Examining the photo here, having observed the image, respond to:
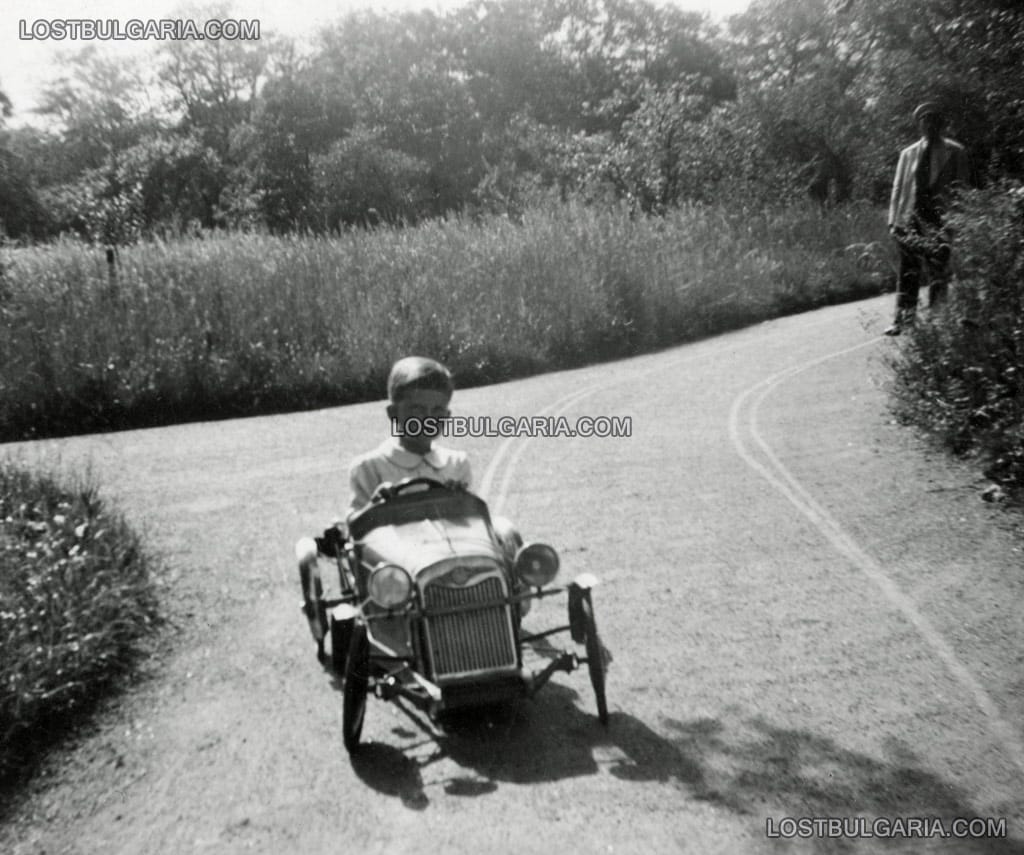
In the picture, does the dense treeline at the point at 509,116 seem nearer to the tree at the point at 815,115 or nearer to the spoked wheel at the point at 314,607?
the tree at the point at 815,115

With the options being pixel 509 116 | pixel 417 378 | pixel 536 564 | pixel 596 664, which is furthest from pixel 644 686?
pixel 509 116

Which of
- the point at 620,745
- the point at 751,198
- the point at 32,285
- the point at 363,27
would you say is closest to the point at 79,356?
the point at 32,285

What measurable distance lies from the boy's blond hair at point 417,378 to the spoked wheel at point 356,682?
3.90 feet

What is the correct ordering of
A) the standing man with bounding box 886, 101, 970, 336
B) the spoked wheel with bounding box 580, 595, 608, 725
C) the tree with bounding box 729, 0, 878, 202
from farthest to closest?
the tree with bounding box 729, 0, 878, 202, the standing man with bounding box 886, 101, 970, 336, the spoked wheel with bounding box 580, 595, 608, 725

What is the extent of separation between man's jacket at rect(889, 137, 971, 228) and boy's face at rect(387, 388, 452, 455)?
300 inches

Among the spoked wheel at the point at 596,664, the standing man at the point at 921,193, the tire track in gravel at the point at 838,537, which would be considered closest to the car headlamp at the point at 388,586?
the spoked wheel at the point at 596,664

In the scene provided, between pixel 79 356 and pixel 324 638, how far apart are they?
8.79 m

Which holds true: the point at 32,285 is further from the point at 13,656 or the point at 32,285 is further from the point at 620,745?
the point at 620,745

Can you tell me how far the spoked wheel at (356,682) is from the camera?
4.25 metres

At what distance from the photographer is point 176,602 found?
6258mm

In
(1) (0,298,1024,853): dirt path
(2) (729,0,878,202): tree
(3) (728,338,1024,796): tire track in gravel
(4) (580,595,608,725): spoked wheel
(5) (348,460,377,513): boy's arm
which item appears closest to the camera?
(1) (0,298,1024,853): dirt path

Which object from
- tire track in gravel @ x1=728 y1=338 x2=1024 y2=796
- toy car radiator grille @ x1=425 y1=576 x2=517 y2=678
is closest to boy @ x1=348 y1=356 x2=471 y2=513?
toy car radiator grille @ x1=425 y1=576 x2=517 y2=678

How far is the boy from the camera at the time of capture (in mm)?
4910

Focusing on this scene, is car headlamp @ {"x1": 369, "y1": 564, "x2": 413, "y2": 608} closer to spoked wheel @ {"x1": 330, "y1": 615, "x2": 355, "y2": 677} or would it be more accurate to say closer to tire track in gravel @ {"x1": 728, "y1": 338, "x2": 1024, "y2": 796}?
spoked wheel @ {"x1": 330, "y1": 615, "x2": 355, "y2": 677}
